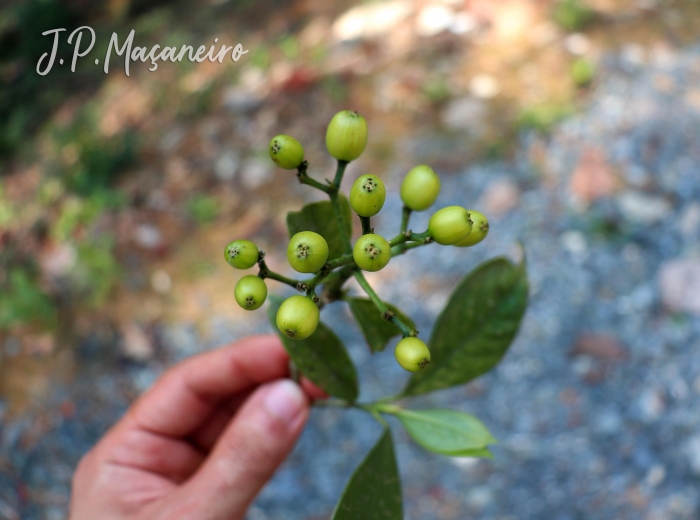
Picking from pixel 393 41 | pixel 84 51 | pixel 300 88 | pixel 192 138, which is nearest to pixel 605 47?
pixel 393 41

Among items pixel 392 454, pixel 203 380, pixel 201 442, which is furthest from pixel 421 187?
A: pixel 201 442

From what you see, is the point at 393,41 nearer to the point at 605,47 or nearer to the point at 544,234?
the point at 605,47

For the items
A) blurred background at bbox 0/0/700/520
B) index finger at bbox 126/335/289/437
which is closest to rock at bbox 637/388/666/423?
blurred background at bbox 0/0/700/520

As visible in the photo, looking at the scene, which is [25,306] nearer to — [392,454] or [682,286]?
[392,454]

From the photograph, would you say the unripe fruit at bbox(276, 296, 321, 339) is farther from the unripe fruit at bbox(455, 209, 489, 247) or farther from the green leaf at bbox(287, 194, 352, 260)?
the unripe fruit at bbox(455, 209, 489, 247)

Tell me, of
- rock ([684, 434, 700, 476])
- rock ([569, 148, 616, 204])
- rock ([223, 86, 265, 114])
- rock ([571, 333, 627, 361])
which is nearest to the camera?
rock ([684, 434, 700, 476])
